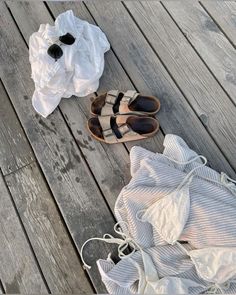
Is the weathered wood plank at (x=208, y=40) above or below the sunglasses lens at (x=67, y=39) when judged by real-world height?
above

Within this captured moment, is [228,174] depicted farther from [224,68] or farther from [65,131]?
[65,131]

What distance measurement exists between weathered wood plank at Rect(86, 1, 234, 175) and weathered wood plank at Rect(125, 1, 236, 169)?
30 mm

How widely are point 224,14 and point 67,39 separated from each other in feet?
2.43

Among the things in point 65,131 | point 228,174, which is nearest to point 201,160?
point 228,174

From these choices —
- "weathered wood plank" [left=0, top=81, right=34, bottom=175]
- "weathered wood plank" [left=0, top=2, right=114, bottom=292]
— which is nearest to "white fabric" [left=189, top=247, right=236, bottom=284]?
"weathered wood plank" [left=0, top=2, right=114, bottom=292]

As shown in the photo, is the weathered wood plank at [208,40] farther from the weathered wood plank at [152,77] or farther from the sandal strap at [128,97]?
the sandal strap at [128,97]

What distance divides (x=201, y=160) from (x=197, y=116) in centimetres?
21

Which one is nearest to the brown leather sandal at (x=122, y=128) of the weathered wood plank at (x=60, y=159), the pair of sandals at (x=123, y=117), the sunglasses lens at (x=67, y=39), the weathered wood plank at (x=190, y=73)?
the pair of sandals at (x=123, y=117)

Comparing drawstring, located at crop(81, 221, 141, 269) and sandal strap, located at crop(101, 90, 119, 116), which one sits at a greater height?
sandal strap, located at crop(101, 90, 119, 116)

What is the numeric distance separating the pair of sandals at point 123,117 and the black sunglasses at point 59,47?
248mm

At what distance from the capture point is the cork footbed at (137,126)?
72.0 inches

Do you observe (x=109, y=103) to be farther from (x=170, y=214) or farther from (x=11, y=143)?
(x=170, y=214)

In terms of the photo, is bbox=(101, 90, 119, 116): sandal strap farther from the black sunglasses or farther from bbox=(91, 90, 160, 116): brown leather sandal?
the black sunglasses

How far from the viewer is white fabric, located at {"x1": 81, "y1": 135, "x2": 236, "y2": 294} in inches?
59.7
